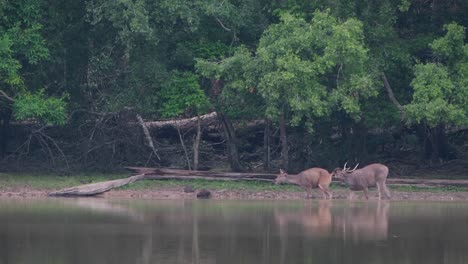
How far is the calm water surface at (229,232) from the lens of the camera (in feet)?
51.7

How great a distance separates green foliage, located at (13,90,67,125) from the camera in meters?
26.7

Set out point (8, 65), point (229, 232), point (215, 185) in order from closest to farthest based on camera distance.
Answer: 1. point (229, 232)
2. point (8, 65)
3. point (215, 185)

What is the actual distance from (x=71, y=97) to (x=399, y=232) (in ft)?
46.5

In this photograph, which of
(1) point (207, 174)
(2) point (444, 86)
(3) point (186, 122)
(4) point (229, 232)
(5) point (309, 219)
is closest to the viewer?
(4) point (229, 232)

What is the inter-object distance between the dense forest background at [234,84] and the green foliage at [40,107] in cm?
6

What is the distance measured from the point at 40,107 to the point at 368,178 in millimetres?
9528

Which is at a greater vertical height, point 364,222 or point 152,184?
point 152,184

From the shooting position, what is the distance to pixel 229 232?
18.7 metres

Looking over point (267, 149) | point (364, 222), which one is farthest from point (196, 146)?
point (364, 222)

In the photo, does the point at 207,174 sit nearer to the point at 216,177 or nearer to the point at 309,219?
→ the point at 216,177

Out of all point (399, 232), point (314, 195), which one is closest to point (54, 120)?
point (314, 195)

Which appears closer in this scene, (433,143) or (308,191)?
(308,191)

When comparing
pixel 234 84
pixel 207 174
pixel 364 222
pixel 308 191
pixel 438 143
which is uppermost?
pixel 234 84

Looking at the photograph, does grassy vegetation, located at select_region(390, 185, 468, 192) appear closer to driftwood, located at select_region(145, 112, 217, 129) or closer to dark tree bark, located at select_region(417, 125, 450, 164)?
dark tree bark, located at select_region(417, 125, 450, 164)
